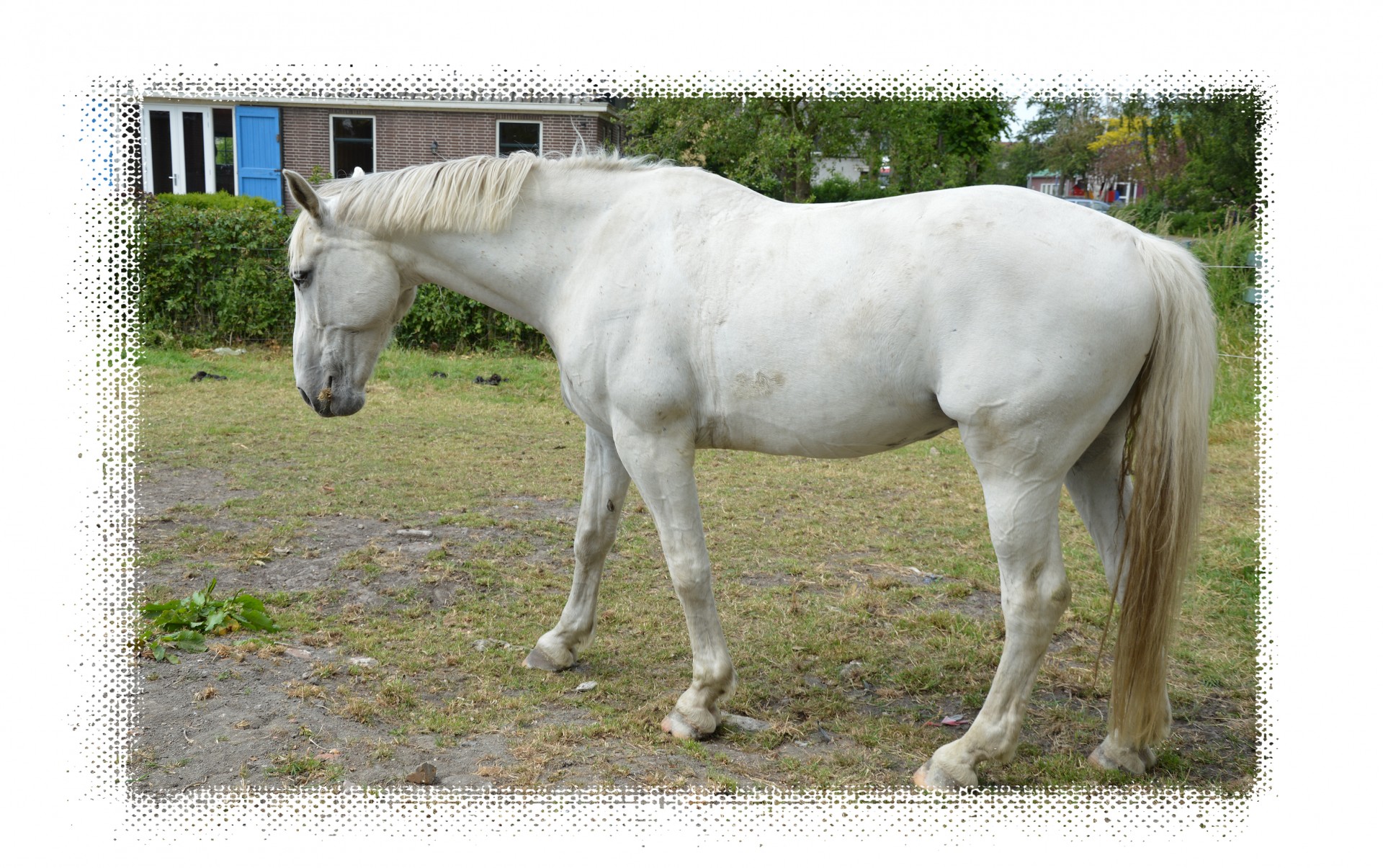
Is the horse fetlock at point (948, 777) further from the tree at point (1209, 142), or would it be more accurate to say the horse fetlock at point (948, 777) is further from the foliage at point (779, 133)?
the foliage at point (779, 133)

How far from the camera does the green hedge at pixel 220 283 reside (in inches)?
469

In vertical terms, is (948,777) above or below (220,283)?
above

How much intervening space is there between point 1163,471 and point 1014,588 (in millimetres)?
589

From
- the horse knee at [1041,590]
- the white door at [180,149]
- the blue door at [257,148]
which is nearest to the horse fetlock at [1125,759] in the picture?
the horse knee at [1041,590]

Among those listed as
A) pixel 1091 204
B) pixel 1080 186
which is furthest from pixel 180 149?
pixel 1080 186

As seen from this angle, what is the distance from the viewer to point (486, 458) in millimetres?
7906

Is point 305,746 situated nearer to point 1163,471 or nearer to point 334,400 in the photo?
point 334,400

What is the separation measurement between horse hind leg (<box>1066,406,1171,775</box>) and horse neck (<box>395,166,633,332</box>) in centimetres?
203

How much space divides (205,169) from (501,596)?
19.5 metres

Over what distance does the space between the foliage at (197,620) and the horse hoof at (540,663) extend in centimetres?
121

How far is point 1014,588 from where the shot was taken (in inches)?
122

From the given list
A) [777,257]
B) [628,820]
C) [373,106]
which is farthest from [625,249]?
[373,106]

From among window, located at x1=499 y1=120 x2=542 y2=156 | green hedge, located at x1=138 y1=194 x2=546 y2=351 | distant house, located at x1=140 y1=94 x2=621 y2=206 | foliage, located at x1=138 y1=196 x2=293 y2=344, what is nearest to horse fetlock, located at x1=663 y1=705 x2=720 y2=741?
green hedge, located at x1=138 y1=194 x2=546 y2=351

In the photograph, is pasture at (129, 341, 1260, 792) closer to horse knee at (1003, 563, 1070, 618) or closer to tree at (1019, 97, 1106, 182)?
horse knee at (1003, 563, 1070, 618)
